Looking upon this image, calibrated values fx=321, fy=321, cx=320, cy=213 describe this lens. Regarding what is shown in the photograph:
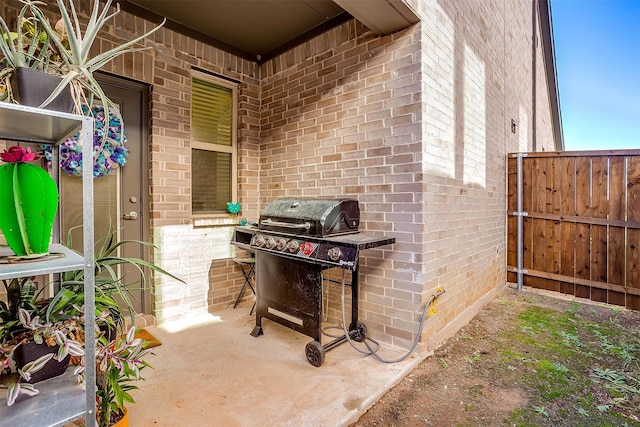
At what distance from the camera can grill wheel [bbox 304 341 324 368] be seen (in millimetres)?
2352

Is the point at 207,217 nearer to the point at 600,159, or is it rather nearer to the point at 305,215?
the point at 305,215

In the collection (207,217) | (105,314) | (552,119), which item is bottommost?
(105,314)

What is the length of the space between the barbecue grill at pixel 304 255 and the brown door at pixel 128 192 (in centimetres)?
106

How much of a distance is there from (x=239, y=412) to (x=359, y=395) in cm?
74

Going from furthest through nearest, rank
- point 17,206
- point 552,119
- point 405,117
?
point 552,119 → point 405,117 → point 17,206

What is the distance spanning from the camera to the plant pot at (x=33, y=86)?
3.52ft

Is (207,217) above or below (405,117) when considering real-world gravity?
below

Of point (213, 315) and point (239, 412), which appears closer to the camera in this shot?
point (239, 412)

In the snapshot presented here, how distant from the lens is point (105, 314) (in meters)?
1.37

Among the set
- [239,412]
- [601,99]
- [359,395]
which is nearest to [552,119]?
[601,99]

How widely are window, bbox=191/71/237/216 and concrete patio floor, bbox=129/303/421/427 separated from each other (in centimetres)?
142

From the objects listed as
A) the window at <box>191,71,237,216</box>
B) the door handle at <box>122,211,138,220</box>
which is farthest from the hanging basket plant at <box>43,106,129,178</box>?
the window at <box>191,71,237,216</box>

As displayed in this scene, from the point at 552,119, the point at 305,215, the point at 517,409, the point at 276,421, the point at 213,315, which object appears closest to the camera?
the point at 276,421

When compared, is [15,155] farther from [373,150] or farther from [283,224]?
[373,150]
